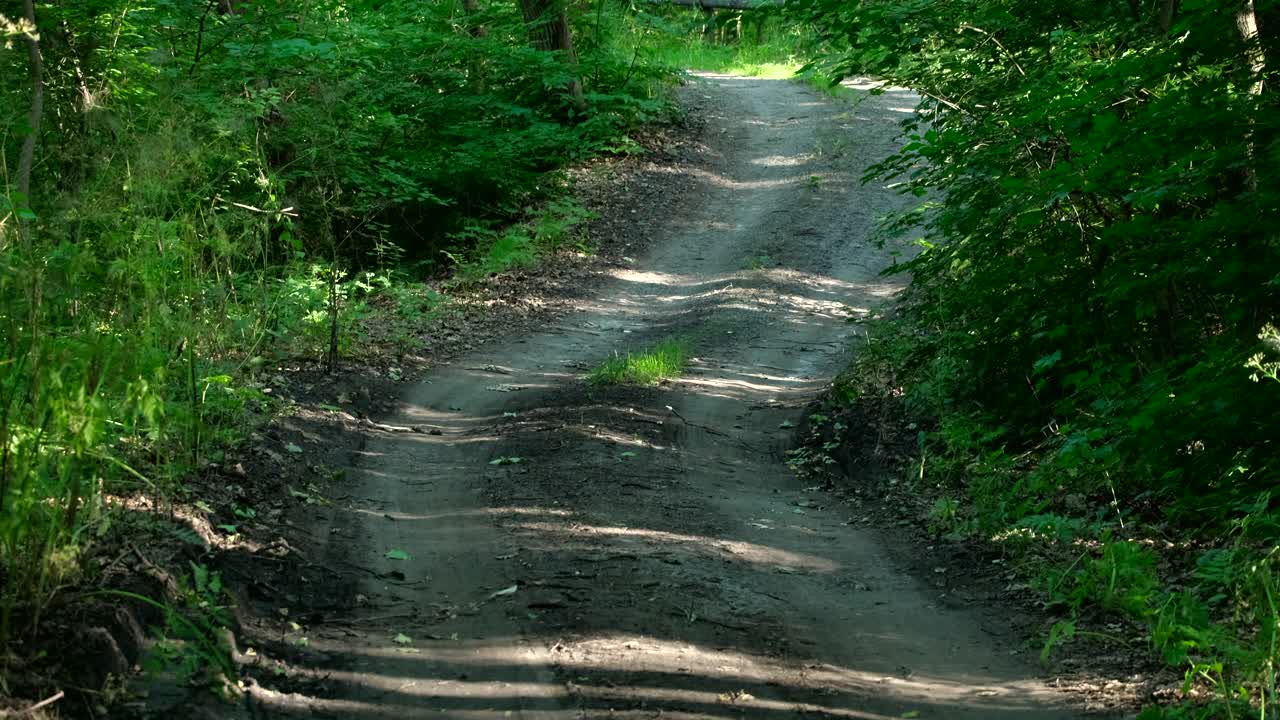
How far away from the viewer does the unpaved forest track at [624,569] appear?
474 centimetres

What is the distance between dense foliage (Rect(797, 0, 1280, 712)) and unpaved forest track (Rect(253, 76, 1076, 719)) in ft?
3.36

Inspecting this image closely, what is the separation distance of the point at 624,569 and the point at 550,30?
1469cm

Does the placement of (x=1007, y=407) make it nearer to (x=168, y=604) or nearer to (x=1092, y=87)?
(x=1092, y=87)

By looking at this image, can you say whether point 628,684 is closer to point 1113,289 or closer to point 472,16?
point 1113,289

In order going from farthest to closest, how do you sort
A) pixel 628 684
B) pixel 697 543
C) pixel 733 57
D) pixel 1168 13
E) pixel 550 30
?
pixel 733 57 → pixel 550 30 → pixel 1168 13 → pixel 697 543 → pixel 628 684

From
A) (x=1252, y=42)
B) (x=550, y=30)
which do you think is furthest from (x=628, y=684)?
(x=550, y=30)

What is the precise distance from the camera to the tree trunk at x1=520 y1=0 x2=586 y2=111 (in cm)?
1831

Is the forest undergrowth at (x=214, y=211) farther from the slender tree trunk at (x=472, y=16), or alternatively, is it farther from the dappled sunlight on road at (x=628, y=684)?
the dappled sunlight on road at (x=628, y=684)

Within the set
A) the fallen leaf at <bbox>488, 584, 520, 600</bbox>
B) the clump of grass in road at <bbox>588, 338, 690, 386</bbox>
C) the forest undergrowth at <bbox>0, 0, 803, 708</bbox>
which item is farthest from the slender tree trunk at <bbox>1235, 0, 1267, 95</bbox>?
the clump of grass in road at <bbox>588, 338, 690, 386</bbox>

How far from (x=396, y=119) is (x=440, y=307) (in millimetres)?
4203

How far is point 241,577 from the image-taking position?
5410 mm

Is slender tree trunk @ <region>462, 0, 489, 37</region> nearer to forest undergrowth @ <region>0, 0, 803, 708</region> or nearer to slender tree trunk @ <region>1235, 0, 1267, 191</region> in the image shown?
forest undergrowth @ <region>0, 0, 803, 708</region>

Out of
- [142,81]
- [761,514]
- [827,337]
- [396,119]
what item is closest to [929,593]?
[761,514]

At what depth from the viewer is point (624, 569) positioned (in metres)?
5.93
